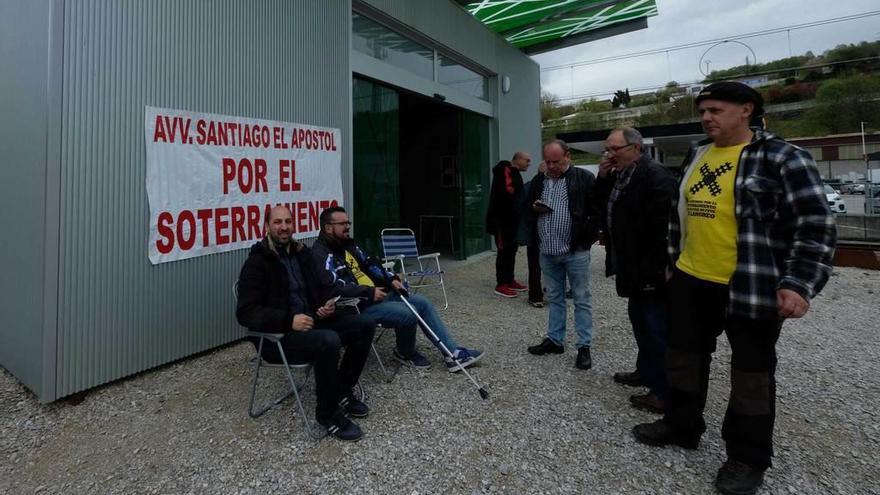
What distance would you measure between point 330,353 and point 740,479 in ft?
6.26

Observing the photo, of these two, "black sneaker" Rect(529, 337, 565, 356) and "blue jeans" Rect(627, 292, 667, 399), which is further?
"black sneaker" Rect(529, 337, 565, 356)

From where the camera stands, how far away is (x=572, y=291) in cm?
335

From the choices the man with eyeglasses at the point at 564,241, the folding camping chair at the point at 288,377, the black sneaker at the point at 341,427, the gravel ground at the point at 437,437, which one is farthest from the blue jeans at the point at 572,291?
the folding camping chair at the point at 288,377

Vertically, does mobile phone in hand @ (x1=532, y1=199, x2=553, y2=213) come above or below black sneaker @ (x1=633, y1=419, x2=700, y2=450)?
above

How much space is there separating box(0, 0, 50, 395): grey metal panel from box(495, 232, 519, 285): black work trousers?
4.27 m

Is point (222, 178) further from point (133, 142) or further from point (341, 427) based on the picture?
point (341, 427)

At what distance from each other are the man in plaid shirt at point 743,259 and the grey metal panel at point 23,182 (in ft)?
11.5

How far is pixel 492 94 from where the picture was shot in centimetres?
855

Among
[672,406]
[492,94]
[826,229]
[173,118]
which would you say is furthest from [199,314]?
[492,94]

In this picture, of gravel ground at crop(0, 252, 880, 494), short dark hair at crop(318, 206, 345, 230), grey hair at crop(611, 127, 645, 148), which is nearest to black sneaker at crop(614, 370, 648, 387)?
gravel ground at crop(0, 252, 880, 494)

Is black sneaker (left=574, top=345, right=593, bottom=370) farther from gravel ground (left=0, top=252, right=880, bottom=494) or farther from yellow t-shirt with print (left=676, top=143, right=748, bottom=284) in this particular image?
yellow t-shirt with print (left=676, top=143, right=748, bottom=284)

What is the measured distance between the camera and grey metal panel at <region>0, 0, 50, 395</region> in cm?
263

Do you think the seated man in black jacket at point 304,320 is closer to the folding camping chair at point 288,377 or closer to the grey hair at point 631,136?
the folding camping chair at point 288,377

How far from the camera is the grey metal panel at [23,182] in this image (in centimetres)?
263
